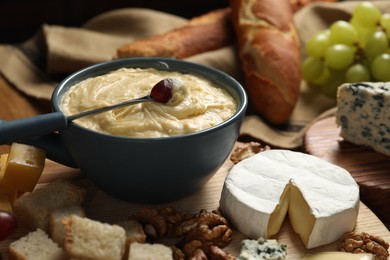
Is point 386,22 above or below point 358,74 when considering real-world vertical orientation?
above

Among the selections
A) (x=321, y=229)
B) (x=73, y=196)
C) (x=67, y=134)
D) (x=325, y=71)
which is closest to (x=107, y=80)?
(x=67, y=134)

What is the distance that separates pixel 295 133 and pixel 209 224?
0.98 metres

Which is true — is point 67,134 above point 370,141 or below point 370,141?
above

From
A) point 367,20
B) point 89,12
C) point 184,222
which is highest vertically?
point 367,20

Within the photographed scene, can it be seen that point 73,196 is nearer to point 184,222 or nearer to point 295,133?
point 184,222

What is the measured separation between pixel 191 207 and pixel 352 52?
115 centimetres

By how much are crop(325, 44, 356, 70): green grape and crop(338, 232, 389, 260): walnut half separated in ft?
3.55

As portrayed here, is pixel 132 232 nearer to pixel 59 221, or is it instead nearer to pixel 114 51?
pixel 59 221

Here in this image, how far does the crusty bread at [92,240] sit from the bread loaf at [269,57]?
1193 mm

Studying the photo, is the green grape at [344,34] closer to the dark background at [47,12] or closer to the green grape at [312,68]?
the green grape at [312,68]

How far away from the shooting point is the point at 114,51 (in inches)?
108

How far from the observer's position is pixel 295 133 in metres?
2.39

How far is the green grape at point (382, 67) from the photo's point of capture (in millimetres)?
2324

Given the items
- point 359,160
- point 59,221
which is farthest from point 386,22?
point 59,221
